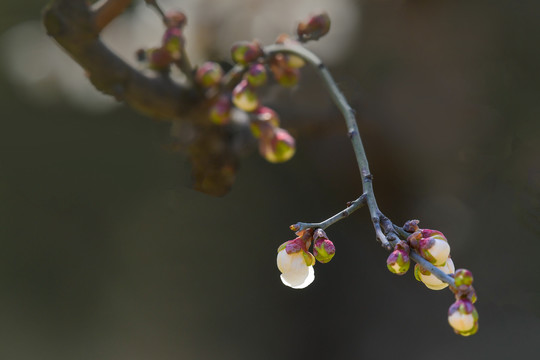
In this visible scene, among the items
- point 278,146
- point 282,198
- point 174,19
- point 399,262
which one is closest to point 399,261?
point 399,262

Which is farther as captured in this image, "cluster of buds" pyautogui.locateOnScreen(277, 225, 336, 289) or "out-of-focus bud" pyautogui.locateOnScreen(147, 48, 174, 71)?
"out-of-focus bud" pyautogui.locateOnScreen(147, 48, 174, 71)

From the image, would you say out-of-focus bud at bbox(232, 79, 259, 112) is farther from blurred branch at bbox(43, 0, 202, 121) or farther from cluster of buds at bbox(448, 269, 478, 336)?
cluster of buds at bbox(448, 269, 478, 336)

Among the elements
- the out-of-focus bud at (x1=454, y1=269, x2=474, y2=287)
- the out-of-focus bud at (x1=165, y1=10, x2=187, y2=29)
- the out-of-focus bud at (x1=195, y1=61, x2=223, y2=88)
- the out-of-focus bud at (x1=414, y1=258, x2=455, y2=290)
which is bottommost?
the out-of-focus bud at (x1=414, y1=258, x2=455, y2=290)

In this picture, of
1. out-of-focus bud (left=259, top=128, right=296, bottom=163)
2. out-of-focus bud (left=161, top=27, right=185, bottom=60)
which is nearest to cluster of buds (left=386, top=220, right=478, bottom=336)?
out-of-focus bud (left=259, top=128, right=296, bottom=163)

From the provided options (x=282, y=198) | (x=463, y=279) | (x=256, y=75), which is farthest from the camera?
(x=282, y=198)

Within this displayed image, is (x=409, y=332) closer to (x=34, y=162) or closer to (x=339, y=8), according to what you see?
(x=339, y=8)

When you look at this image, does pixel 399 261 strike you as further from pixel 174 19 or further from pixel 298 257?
pixel 174 19
